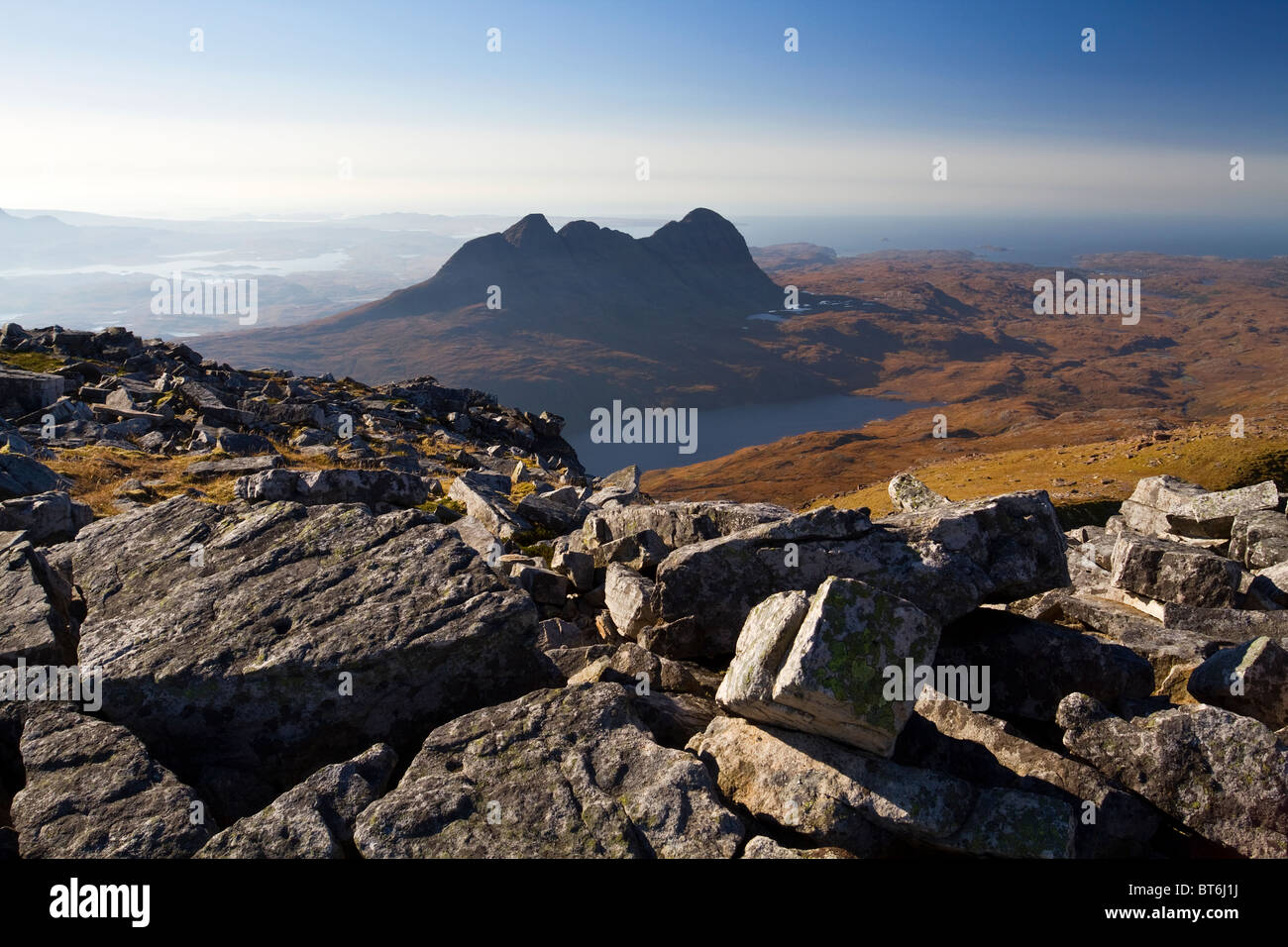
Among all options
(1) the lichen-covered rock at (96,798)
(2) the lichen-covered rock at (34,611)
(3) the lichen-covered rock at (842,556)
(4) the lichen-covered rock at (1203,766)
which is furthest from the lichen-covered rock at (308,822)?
(4) the lichen-covered rock at (1203,766)

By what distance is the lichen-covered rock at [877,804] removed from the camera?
8.09 meters

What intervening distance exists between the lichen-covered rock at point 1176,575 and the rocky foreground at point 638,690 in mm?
61

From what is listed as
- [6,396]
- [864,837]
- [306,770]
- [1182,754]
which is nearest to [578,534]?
[306,770]

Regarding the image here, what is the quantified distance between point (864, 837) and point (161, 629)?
1145 centimetres

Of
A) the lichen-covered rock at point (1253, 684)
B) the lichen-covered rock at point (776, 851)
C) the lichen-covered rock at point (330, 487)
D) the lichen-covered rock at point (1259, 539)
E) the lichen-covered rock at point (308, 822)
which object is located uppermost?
the lichen-covered rock at point (330, 487)

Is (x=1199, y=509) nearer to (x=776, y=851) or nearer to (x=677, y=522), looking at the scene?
(x=677, y=522)

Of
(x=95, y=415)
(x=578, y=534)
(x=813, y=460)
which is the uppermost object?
(x=95, y=415)

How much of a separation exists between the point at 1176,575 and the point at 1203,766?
346 inches

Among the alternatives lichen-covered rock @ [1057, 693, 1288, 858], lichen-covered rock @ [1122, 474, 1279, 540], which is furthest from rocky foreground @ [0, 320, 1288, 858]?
lichen-covered rock @ [1122, 474, 1279, 540]

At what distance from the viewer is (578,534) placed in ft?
64.9

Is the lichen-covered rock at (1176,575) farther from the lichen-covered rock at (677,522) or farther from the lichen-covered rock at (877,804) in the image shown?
the lichen-covered rock at (877,804)

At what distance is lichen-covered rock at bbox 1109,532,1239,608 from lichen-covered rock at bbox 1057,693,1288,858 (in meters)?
7.80

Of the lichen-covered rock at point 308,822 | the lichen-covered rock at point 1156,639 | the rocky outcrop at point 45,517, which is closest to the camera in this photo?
the lichen-covered rock at point 308,822

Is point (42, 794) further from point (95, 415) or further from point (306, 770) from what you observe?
point (95, 415)
